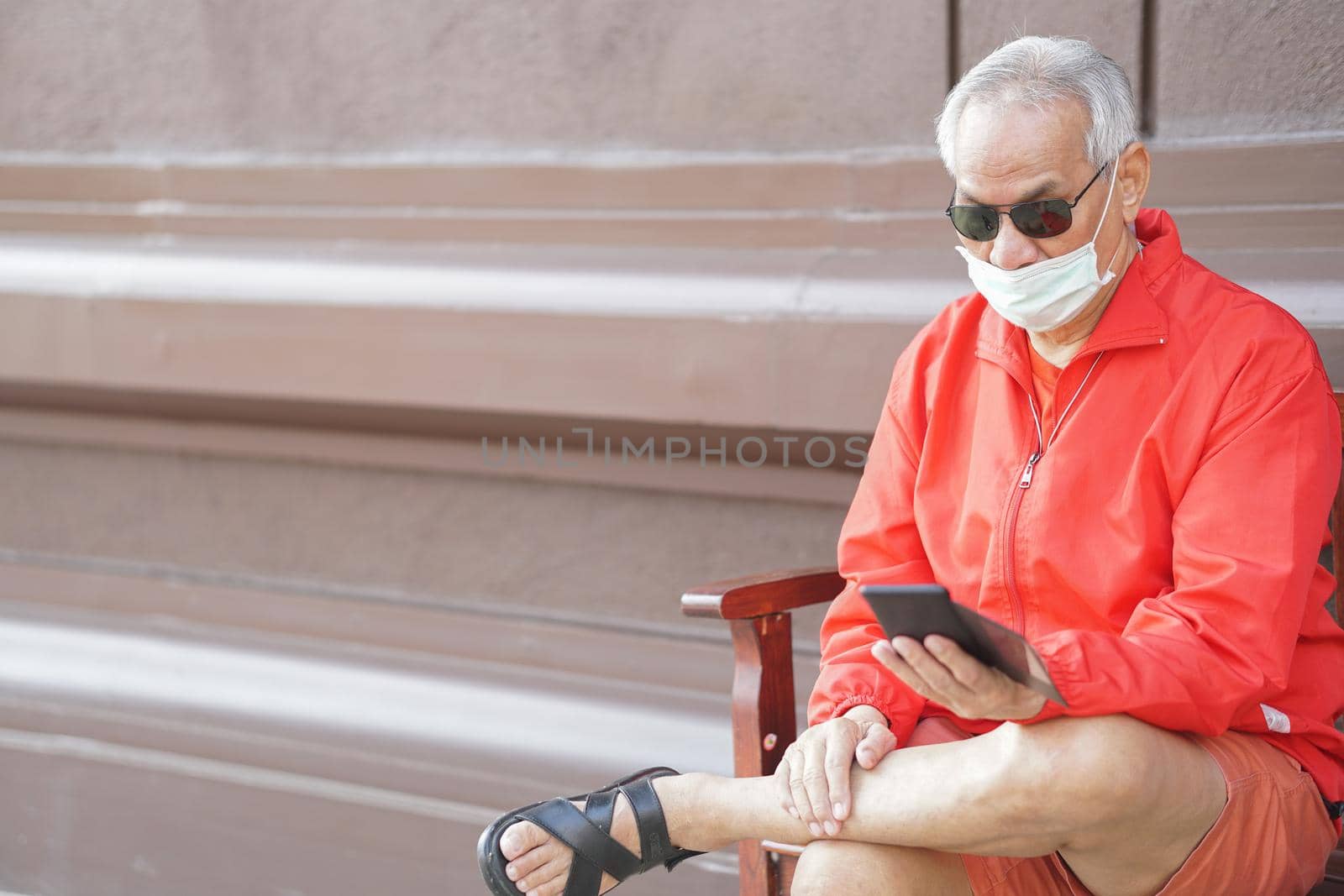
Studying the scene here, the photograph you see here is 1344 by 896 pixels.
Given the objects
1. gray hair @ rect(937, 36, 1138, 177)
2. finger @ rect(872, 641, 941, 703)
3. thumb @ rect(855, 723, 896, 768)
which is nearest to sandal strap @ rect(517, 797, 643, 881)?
thumb @ rect(855, 723, 896, 768)

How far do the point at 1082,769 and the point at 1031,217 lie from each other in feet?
2.45

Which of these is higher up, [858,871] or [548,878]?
[858,871]

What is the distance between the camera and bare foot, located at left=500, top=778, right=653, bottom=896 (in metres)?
2.09

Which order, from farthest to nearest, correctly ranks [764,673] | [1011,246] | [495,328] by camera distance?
[495,328]
[764,673]
[1011,246]

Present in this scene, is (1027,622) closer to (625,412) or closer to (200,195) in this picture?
(625,412)

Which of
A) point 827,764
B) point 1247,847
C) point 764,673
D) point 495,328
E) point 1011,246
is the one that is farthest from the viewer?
point 495,328

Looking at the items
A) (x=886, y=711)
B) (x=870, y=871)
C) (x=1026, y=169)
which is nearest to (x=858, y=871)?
(x=870, y=871)

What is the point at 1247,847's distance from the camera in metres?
1.78

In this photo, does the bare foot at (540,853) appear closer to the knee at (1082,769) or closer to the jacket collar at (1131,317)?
the knee at (1082,769)

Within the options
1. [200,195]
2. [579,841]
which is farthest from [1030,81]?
[200,195]

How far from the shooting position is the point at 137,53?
363 centimetres

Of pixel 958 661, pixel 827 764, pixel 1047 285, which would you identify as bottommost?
pixel 827 764

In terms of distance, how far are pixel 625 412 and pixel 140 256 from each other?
1.39 m

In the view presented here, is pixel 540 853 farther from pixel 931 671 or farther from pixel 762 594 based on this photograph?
pixel 931 671
